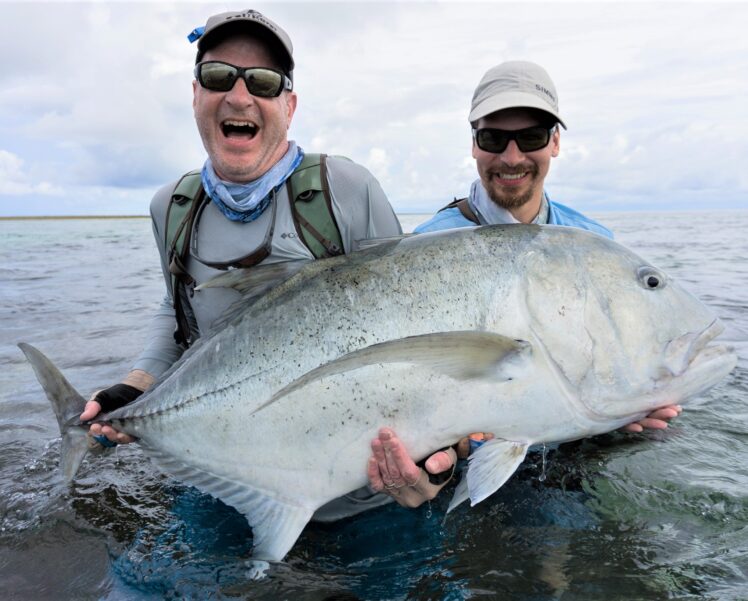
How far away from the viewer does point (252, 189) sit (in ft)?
10.3

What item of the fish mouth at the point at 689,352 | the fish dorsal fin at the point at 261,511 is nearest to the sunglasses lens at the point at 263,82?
the fish dorsal fin at the point at 261,511

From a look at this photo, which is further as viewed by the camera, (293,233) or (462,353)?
(293,233)

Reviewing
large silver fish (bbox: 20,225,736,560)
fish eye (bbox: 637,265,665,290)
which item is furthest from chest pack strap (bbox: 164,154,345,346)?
fish eye (bbox: 637,265,665,290)

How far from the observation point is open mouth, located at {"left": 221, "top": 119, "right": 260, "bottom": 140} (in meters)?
3.11

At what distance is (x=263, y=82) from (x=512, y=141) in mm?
1602

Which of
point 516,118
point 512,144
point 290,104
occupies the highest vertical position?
point 290,104

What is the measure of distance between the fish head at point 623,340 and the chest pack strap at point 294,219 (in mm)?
1193

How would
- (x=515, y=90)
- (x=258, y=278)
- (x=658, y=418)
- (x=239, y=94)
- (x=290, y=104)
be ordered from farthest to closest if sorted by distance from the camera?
(x=515, y=90), (x=290, y=104), (x=239, y=94), (x=258, y=278), (x=658, y=418)

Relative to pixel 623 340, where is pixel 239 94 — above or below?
above

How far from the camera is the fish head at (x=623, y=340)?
2.18 m

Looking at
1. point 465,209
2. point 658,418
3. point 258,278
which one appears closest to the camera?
point 658,418

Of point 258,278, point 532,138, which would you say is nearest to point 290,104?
point 258,278

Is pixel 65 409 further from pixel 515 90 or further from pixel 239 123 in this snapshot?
pixel 515 90

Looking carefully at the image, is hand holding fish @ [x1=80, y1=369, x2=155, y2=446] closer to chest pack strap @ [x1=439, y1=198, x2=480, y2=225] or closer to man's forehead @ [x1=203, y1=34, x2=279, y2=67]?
man's forehead @ [x1=203, y1=34, x2=279, y2=67]
